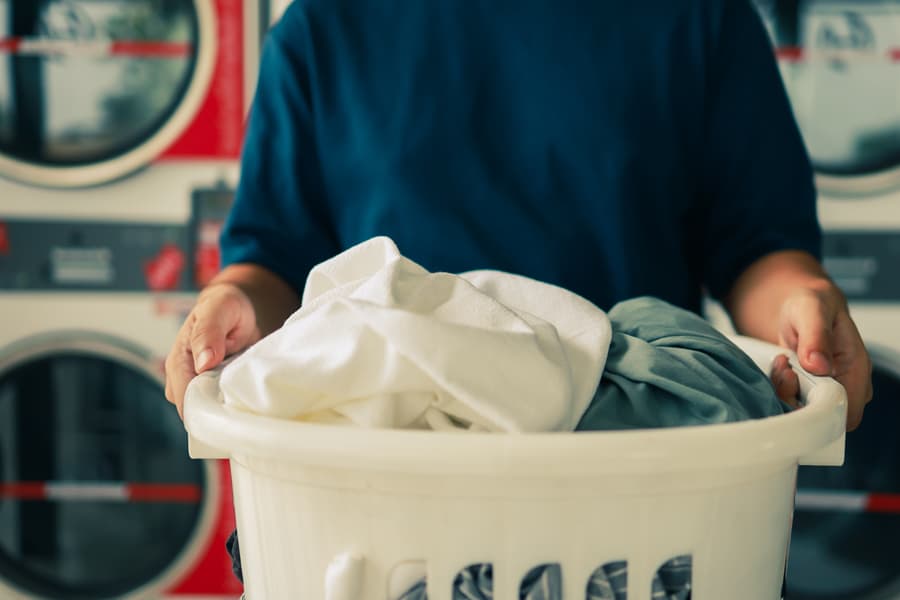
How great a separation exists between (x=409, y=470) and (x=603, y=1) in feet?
2.04

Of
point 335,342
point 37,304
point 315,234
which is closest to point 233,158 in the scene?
point 37,304

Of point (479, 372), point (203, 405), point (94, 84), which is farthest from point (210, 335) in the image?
point (94, 84)

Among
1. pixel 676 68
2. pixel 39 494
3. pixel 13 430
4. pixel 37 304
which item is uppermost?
pixel 676 68

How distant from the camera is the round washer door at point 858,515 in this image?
1.53 meters

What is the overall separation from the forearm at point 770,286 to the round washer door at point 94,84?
108 centimetres

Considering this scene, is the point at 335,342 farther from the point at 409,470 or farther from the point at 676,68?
the point at 676,68

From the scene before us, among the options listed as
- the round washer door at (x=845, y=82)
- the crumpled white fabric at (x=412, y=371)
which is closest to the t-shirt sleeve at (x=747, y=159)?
the crumpled white fabric at (x=412, y=371)

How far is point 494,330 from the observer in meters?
0.46

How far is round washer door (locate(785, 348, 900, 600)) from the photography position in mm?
1533

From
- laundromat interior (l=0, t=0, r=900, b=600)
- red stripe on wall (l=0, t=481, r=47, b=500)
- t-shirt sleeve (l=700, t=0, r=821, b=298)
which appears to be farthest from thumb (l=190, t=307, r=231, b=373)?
red stripe on wall (l=0, t=481, r=47, b=500)

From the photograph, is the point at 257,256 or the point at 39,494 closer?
the point at 257,256

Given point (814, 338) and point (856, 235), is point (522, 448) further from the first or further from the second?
point (856, 235)

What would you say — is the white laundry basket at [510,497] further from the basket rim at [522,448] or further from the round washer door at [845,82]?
the round washer door at [845,82]

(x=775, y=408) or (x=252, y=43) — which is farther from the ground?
(x=252, y=43)
